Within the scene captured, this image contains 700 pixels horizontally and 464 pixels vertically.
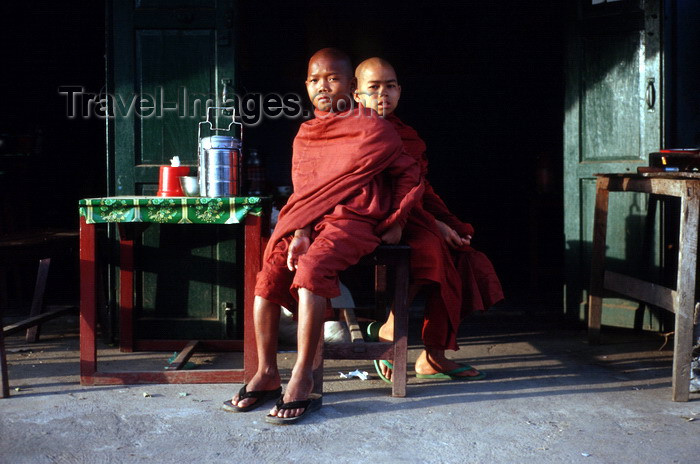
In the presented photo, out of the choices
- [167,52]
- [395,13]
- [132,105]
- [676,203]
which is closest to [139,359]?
[132,105]

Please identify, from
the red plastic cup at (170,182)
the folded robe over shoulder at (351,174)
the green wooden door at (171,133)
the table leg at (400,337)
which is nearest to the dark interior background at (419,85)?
the green wooden door at (171,133)

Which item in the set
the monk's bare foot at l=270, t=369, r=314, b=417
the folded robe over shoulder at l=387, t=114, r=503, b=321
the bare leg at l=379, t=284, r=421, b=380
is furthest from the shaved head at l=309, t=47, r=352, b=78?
the monk's bare foot at l=270, t=369, r=314, b=417

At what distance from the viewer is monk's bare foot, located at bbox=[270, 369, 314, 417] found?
9.76ft

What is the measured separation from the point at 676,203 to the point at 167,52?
315 cm

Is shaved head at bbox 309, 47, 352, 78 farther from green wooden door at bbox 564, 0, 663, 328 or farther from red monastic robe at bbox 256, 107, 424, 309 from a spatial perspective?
green wooden door at bbox 564, 0, 663, 328

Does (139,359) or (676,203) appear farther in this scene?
(676,203)

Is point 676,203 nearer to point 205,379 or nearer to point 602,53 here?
point 602,53

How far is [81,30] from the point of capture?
7.98m

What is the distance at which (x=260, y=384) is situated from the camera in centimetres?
320

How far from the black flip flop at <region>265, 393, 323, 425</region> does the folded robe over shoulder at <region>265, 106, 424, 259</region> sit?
0.67 meters

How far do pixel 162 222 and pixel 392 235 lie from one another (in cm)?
107

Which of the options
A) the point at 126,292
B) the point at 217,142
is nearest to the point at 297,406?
the point at 217,142

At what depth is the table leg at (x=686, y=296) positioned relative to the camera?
3.28 metres

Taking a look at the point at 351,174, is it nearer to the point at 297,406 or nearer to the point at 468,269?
the point at 468,269
